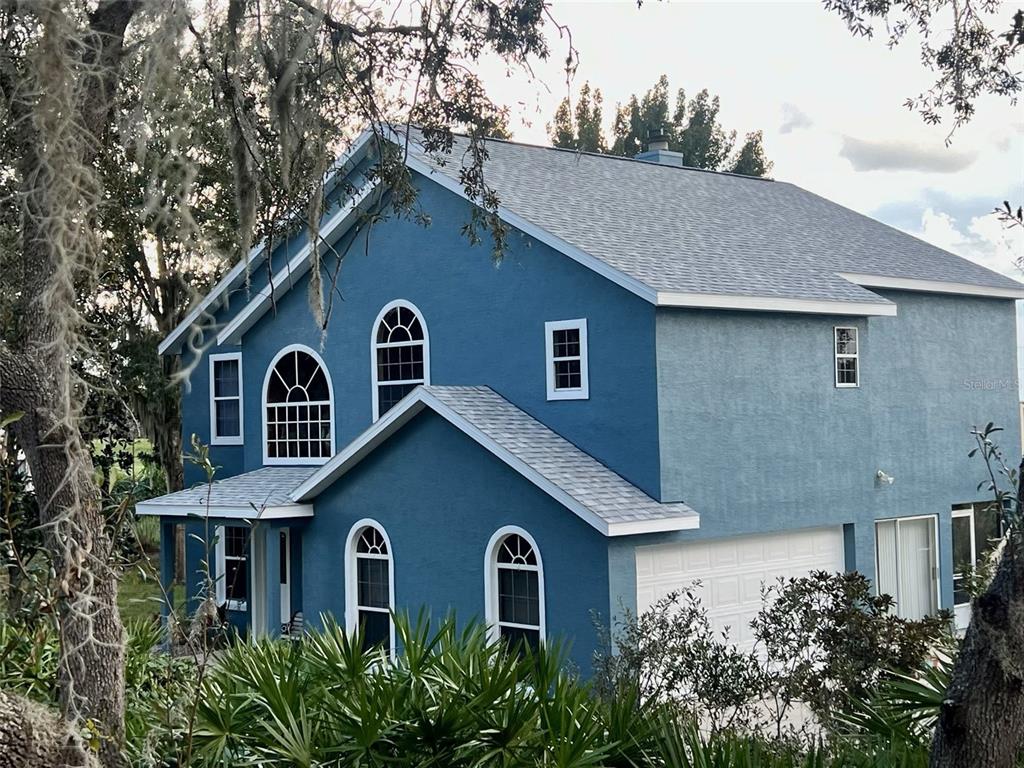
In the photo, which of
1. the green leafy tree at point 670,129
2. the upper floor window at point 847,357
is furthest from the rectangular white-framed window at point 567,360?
the green leafy tree at point 670,129

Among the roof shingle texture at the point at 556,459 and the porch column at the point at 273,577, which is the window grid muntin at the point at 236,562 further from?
the roof shingle texture at the point at 556,459

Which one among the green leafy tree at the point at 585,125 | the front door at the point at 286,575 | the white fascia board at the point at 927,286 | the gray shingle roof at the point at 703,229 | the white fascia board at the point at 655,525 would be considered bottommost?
the front door at the point at 286,575

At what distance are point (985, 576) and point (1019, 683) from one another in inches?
121

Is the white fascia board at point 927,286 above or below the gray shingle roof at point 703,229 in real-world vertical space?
below

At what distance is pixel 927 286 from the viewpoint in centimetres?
2181

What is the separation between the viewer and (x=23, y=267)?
629cm

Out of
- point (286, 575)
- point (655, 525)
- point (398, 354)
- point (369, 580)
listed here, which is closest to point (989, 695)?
point (655, 525)

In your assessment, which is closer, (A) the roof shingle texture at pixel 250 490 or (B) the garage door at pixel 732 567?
(B) the garage door at pixel 732 567

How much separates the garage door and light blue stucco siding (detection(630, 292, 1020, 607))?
0.29 meters

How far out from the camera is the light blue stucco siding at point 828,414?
57.0ft

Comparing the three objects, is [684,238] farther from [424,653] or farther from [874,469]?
[424,653]

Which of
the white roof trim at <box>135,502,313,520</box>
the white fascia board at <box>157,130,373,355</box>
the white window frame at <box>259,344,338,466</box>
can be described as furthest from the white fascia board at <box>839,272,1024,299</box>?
the white roof trim at <box>135,502,313,520</box>

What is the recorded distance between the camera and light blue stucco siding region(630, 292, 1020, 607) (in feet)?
57.0

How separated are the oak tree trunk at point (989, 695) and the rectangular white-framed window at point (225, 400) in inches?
716
